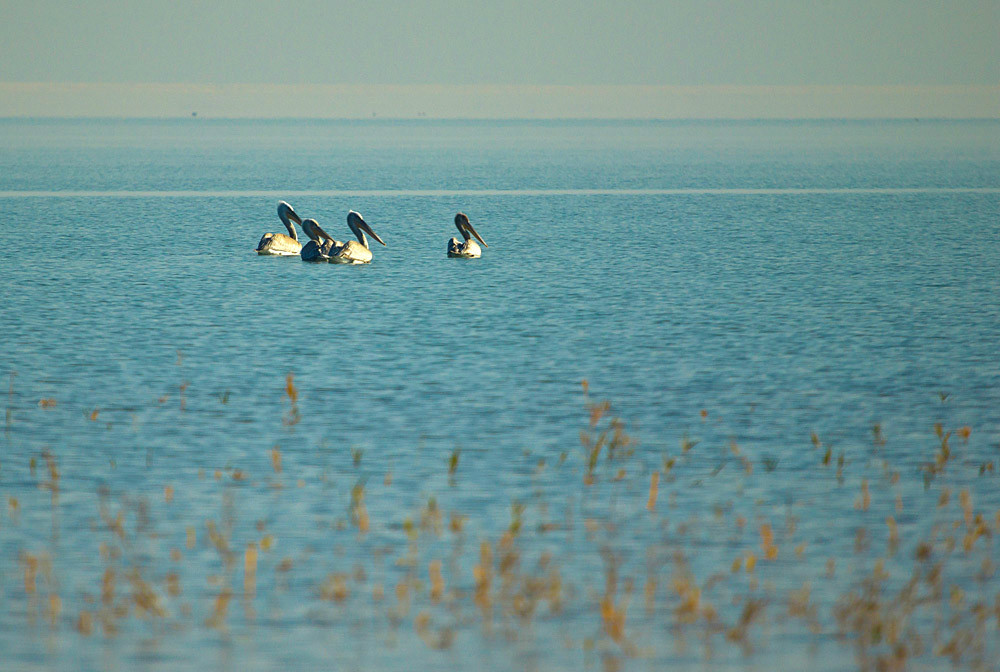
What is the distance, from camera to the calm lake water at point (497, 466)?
31.6 feet

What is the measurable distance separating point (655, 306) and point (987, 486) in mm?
13589

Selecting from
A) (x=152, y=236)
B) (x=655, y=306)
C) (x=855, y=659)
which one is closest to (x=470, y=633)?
(x=855, y=659)

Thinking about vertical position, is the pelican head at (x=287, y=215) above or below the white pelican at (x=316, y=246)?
above

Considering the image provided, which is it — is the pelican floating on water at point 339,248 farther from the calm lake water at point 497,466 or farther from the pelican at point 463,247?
the pelican at point 463,247

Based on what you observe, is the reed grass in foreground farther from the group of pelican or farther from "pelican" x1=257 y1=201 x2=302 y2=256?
"pelican" x1=257 y1=201 x2=302 y2=256

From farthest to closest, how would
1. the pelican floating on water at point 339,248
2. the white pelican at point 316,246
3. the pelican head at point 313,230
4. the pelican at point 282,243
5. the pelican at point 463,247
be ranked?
the pelican at point 282,243
the pelican head at point 313,230
the pelican at point 463,247
the white pelican at point 316,246
the pelican floating on water at point 339,248

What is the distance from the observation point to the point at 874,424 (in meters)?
16.3

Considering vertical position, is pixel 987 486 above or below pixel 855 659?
above

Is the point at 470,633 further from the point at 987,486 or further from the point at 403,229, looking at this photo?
the point at 403,229

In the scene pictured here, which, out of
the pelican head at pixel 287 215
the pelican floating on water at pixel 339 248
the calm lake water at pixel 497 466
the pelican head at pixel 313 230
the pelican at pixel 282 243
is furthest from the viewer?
the pelican head at pixel 287 215

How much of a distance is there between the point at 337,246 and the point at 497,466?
73.7 feet

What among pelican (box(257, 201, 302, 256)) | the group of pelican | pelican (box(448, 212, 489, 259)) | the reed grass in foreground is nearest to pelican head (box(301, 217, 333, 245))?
A: the group of pelican

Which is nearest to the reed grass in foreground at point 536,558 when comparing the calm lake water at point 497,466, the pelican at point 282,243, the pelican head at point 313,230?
the calm lake water at point 497,466

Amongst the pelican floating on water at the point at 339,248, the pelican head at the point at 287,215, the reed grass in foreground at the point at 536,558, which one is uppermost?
the pelican head at the point at 287,215
